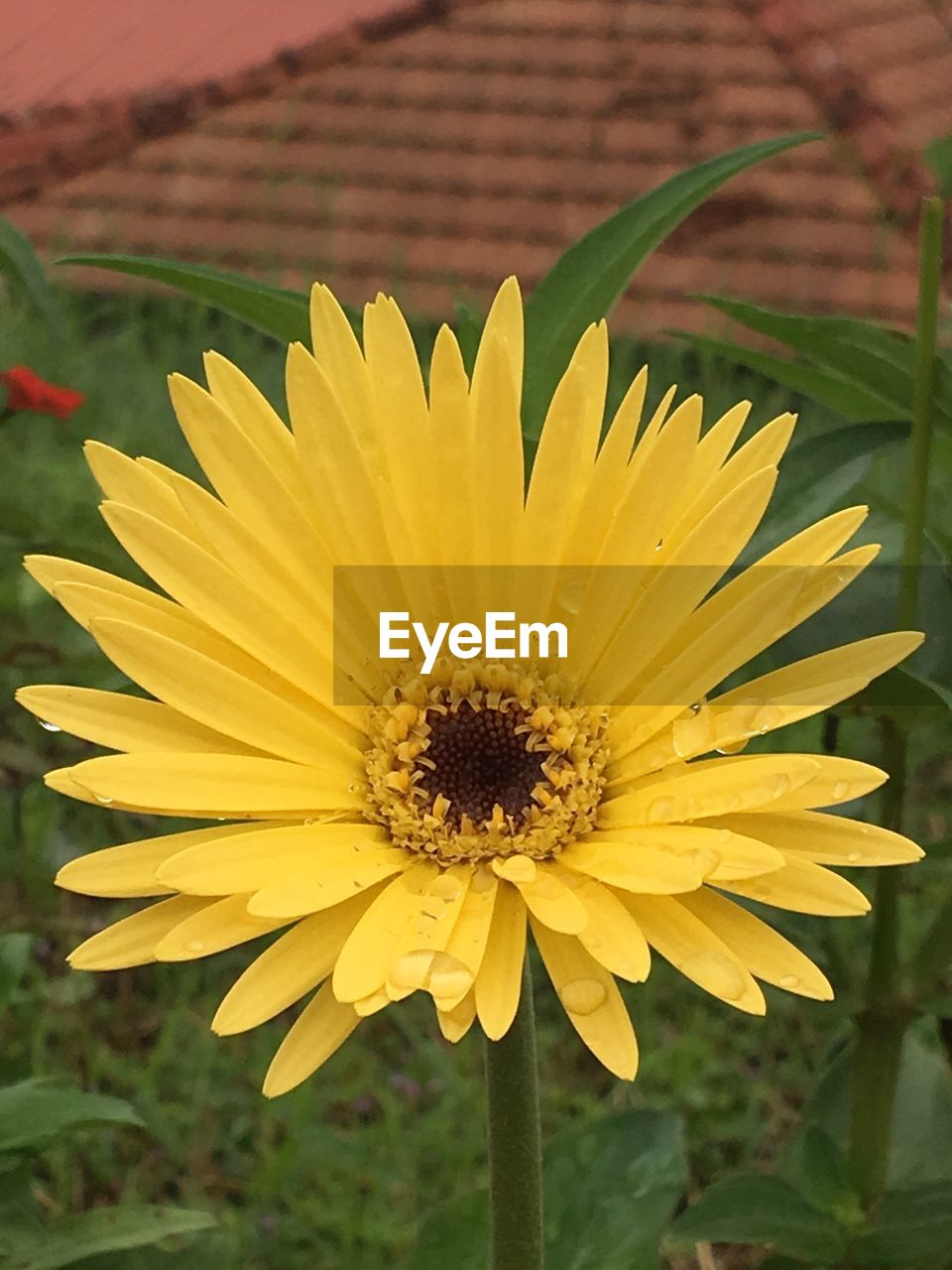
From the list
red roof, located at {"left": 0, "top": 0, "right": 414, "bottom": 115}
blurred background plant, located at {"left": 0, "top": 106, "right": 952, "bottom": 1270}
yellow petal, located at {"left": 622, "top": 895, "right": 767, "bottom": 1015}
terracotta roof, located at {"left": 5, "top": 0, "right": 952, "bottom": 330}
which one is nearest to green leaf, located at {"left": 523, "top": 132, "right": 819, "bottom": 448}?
blurred background plant, located at {"left": 0, "top": 106, "right": 952, "bottom": 1270}

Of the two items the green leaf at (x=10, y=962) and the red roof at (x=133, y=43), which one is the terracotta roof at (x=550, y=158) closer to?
the red roof at (x=133, y=43)

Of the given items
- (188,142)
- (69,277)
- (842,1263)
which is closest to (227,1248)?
(842,1263)

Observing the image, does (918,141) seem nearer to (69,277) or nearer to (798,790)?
(69,277)

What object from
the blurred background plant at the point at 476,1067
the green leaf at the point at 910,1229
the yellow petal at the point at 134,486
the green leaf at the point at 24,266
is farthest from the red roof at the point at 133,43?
the green leaf at the point at 910,1229

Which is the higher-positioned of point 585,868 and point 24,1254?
point 585,868

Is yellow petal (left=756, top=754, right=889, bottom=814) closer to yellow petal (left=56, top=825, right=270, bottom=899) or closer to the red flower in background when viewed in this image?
yellow petal (left=56, top=825, right=270, bottom=899)

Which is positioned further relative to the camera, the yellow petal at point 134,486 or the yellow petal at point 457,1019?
the yellow petal at point 134,486
